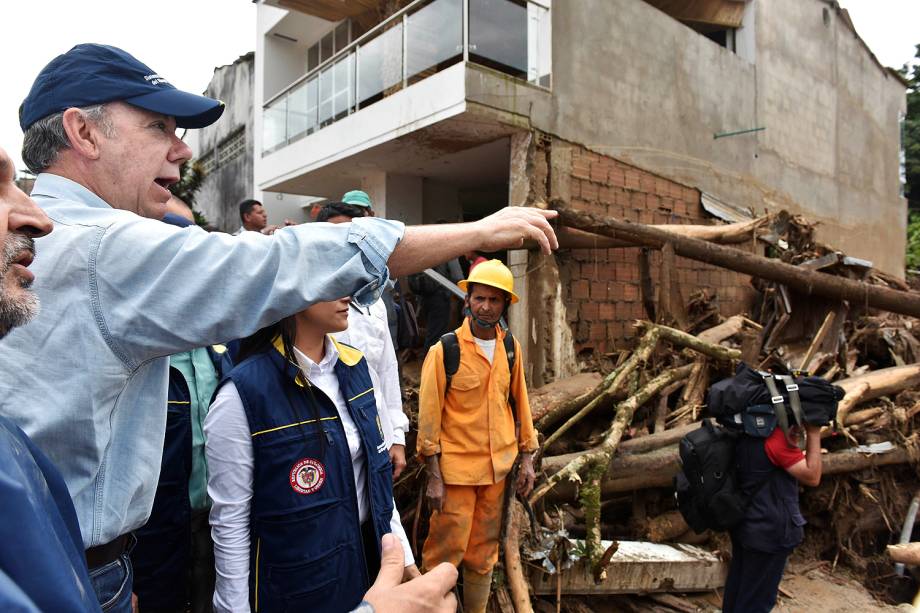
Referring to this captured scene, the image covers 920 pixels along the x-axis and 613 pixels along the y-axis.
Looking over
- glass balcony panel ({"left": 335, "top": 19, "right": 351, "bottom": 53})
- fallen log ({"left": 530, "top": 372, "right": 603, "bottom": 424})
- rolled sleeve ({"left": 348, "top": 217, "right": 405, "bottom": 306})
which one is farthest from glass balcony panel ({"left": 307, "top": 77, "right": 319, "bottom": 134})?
rolled sleeve ({"left": 348, "top": 217, "right": 405, "bottom": 306})

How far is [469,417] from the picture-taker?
3.79 m

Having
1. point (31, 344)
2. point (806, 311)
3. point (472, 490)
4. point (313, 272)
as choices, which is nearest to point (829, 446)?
point (806, 311)

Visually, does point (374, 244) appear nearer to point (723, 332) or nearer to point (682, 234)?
point (682, 234)

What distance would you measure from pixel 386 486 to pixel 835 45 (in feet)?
54.1

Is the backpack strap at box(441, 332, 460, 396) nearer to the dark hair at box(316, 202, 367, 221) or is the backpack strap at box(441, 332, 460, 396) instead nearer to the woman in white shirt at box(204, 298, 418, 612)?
the dark hair at box(316, 202, 367, 221)

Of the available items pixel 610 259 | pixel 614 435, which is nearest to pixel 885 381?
pixel 610 259

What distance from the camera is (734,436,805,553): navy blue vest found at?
351 centimetres

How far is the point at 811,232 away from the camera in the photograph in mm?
9109

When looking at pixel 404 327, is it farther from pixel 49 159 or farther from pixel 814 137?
pixel 814 137

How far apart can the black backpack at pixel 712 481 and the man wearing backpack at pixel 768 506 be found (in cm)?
5

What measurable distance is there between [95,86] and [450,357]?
2.70 meters

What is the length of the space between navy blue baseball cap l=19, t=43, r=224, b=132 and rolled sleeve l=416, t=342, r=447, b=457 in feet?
8.33

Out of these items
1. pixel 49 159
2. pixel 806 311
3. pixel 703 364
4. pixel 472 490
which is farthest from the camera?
pixel 806 311

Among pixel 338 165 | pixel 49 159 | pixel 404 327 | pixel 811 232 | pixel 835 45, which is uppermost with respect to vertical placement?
pixel 835 45
